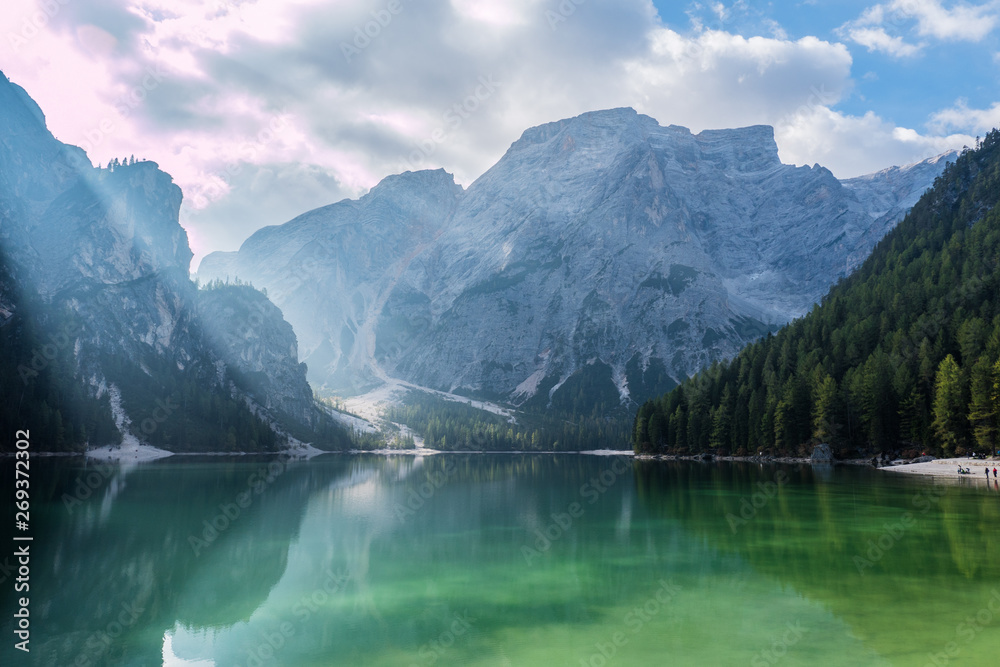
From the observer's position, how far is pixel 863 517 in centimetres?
4175

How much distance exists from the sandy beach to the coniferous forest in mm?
4536

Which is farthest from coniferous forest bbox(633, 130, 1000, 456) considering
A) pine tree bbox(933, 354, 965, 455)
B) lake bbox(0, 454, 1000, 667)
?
lake bbox(0, 454, 1000, 667)

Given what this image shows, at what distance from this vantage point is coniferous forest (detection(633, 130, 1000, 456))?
90.1m

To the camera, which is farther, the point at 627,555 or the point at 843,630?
the point at 627,555

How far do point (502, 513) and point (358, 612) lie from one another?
3053 cm

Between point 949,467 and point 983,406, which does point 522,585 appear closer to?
point 949,467

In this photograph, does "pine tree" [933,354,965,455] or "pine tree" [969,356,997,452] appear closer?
"pine tree" [969,356,997,452]

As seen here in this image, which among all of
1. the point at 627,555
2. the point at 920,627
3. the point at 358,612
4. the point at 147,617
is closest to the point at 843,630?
the point at 920,627

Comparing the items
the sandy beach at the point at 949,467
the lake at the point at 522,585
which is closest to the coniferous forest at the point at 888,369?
the sandy beach at the point at 949,467

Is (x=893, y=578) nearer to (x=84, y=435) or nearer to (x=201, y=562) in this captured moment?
(x=201, y=562)

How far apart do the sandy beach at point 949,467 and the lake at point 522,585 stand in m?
31.5

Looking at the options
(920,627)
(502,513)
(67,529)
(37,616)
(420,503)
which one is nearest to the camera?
(920,627)

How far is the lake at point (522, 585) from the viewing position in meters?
18.1

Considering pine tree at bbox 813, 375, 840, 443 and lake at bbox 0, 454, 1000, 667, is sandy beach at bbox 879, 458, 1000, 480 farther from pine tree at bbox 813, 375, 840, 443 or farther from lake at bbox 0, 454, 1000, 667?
lake at bbox 0, 454, 1000, 667
